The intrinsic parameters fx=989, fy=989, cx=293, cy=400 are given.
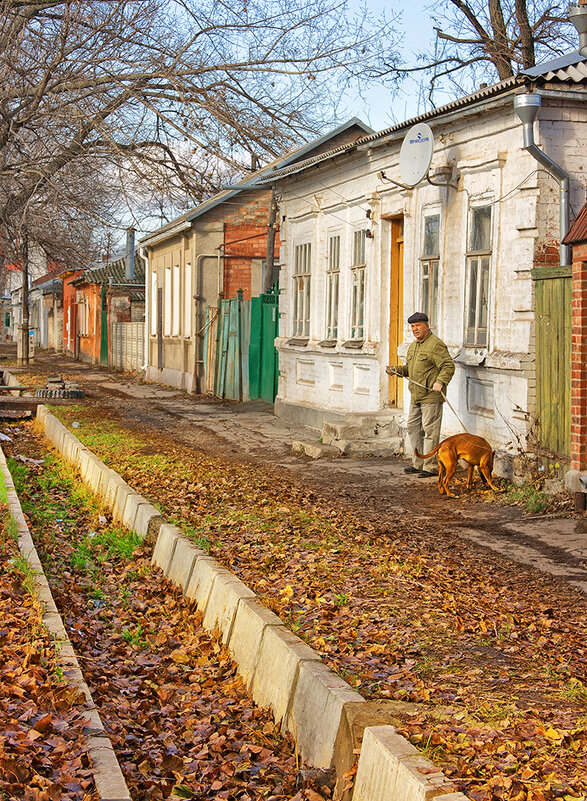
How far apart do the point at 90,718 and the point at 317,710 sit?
1.00 m

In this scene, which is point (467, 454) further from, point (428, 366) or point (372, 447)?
point (372, 447)

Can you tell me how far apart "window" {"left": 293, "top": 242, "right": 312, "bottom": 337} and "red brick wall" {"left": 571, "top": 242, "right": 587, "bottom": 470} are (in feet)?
28.5

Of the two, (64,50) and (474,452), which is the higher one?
(64,50)

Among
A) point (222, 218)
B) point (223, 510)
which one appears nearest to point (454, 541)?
point (223, 510)

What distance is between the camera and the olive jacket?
36.3 feet

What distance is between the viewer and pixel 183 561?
7.02 m

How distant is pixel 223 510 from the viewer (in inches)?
354

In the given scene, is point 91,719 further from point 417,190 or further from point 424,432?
point 417,190

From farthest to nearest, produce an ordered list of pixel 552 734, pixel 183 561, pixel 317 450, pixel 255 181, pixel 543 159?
pixel 255 181 < pixel 317 450 < pixel 543 159 < pixel 183 561 < pixel 552 734

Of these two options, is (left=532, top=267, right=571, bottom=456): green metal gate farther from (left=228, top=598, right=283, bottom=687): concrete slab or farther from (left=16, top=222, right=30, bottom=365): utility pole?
(left=16, top=222, right=30, bottom=365): utility pole

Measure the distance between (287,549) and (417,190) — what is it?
272 inches

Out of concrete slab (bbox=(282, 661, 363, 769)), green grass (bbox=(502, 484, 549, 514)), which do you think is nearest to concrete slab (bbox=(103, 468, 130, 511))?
green grass (bbox=(502, 484, 549, 514))

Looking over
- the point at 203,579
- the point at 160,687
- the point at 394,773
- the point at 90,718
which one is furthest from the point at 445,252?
the point at 394,773

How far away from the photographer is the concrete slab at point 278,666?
15.5 ft
